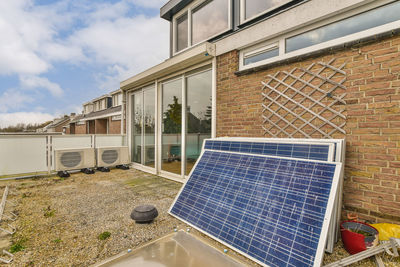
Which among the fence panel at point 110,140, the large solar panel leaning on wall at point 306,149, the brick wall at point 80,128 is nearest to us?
the large solar panel leaning on wall at point 306,149

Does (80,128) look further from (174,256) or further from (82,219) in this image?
(174,256)

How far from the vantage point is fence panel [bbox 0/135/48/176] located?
17.3 feet

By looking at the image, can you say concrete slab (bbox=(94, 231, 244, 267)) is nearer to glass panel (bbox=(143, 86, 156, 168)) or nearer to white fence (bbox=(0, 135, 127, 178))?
glass panel (bbox=(143, 86, 156, 168))

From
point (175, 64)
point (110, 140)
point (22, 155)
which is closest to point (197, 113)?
point (175, 64)

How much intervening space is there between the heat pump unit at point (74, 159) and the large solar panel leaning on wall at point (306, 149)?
508cm

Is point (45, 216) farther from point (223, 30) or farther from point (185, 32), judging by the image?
point (185, 32)

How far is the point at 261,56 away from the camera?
3488mm

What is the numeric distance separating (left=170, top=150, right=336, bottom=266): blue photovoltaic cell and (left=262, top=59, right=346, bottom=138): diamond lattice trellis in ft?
2.94

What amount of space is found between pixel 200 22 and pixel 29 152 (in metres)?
6.34

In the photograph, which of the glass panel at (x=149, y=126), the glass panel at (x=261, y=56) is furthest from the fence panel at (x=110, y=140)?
the glass panel at (x=261, y=56)

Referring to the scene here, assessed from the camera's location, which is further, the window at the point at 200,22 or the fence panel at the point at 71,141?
the fence panel at the point at 71,141

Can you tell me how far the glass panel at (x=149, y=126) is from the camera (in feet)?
20.4

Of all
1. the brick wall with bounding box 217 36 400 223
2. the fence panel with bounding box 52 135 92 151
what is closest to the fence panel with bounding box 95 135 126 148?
the fence panel with bounding box 52 135 92 151

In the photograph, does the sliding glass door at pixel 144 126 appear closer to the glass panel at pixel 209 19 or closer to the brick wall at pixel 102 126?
the glass panel at pixel 209 19
